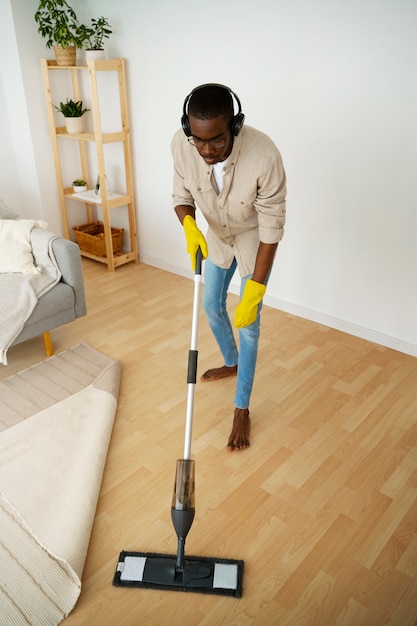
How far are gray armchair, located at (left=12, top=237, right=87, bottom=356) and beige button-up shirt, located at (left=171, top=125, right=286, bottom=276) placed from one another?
0.75 metres

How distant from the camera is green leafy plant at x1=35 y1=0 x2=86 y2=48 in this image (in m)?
2.76

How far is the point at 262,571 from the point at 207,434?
1.96ft

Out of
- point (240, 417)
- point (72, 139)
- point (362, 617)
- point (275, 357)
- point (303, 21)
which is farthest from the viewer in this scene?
point (72, 139)

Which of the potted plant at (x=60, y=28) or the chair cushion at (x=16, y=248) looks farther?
the potted plant at (x=60, y=28)

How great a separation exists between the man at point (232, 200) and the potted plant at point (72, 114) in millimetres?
1755

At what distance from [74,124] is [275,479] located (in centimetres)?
255

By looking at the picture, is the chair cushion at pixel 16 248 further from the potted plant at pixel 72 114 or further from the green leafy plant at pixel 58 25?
the green leafy plant at pixel 58 25

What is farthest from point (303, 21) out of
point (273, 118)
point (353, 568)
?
point (353, 568)

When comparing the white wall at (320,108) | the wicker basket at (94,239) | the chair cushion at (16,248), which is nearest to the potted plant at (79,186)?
the wicker basket at (94,239)

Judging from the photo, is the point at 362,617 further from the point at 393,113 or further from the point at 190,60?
the point at 190,60

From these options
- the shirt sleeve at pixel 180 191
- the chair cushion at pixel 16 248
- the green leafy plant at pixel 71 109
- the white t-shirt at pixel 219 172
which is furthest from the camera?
the green leafy plant at pixel 71 109

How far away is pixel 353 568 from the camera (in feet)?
4.67

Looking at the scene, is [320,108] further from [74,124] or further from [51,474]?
[51,474]

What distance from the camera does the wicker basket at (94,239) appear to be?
3330mm
